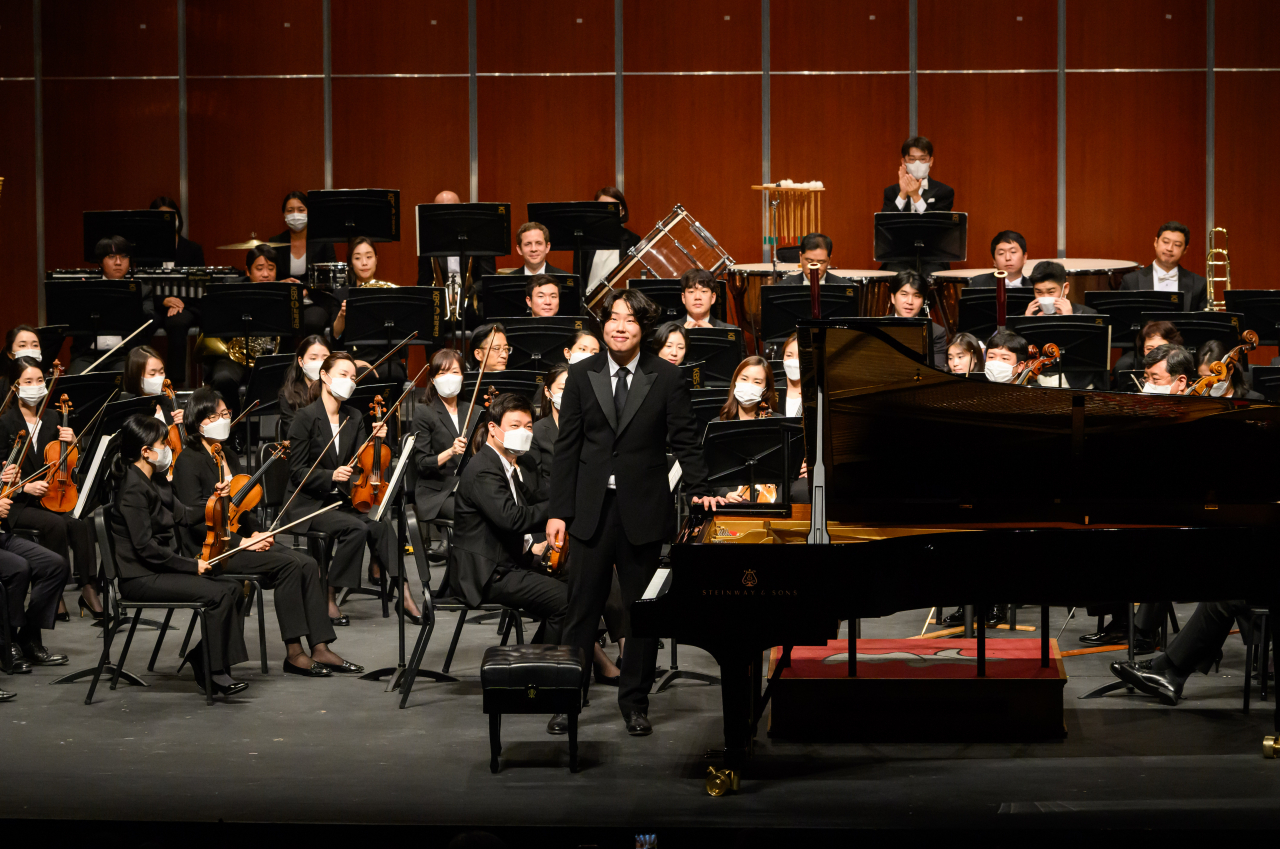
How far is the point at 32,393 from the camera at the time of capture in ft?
22.9

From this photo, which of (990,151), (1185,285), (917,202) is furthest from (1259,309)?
(990,151)

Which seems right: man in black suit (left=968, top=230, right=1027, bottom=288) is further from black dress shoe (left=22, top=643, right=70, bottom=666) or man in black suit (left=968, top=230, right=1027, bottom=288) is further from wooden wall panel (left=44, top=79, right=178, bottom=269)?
wooden wall panel (left=44, top=79, right=178, bottom=269)

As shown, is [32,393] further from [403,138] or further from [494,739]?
[403,138]

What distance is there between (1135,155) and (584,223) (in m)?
5.15

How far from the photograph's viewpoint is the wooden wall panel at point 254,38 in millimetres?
11820

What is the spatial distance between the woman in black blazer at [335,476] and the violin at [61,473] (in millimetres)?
999

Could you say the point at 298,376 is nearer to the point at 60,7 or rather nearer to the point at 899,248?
the point at 899,248

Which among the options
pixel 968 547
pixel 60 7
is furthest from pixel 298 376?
pixel 60 7

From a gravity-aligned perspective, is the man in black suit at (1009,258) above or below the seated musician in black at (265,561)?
above

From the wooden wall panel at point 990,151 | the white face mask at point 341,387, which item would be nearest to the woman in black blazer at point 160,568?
the white face mask at point 341,387

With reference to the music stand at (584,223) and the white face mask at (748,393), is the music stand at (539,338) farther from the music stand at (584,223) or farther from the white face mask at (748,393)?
the white face mask at (748,393)

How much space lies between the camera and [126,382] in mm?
7449

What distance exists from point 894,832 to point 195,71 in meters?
10.6

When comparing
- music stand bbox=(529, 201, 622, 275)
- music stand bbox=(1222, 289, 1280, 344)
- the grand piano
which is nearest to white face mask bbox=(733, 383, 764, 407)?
the grand piano
